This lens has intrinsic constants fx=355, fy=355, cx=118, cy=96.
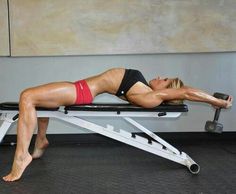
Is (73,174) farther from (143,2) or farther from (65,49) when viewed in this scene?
(143,2)

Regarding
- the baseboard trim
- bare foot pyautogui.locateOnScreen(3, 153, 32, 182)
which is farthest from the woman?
the baseboard trim

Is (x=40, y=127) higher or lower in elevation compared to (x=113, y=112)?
lower

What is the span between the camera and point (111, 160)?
10.1ft

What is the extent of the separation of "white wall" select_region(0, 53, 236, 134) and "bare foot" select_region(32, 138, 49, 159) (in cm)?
70

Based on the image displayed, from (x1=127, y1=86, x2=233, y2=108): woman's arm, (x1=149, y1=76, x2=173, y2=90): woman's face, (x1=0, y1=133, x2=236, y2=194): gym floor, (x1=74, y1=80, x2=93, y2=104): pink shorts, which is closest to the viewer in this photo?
(x1=0, y1=133, x2=236, y2=194): gym floor

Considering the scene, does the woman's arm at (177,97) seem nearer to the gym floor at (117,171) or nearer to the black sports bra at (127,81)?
the black sports bra at (127,81)

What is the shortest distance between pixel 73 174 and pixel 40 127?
0.55 metres

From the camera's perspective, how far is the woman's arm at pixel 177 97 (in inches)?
98.5

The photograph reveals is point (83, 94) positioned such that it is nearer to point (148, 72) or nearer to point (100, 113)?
point (100, 113)

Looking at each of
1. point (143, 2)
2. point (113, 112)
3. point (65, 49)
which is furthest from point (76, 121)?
point (143, 2)

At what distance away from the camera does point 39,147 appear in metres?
3.04

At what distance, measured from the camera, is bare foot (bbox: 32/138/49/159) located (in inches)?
118

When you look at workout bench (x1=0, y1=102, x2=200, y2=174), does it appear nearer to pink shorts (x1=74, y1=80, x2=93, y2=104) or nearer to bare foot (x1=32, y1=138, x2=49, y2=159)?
pink shorts (x1=74, y1=80, x2=93, y2=104)

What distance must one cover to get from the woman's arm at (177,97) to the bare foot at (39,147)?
0.89 m
